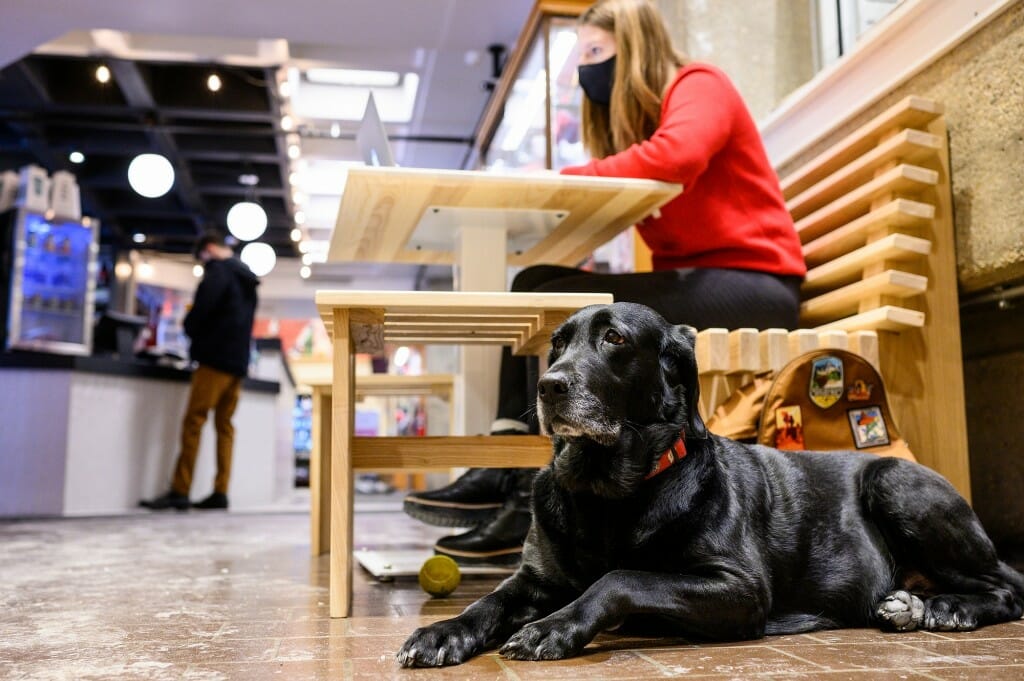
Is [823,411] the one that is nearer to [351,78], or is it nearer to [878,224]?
[878,224]

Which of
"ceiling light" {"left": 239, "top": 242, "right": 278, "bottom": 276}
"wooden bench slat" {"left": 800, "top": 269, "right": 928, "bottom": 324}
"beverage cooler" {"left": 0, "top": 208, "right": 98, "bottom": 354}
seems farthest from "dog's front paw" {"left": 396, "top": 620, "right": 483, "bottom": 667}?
"ceiling light" {"left": 239, "top": 242, "right": 278, "bottom": 276}

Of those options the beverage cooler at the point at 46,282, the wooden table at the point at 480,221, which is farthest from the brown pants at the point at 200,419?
the wooden table at the point at 480,221

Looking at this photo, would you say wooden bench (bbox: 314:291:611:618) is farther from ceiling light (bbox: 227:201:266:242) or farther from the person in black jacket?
Answer: ceiling light (bbox: 227:201:266:242)

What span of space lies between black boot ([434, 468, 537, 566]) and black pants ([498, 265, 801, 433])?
201 mm

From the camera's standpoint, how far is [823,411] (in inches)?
101

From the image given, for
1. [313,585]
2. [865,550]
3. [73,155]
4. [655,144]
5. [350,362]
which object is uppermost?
[73,155]

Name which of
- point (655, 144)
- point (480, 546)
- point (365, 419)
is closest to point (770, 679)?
point (480, 546)

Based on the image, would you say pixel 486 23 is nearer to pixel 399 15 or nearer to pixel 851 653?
pixel 399 15

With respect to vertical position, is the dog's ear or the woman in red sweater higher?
the woman in red sweater

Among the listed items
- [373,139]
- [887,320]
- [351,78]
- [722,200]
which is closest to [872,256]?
[887,320]

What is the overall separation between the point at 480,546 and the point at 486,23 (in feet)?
20.6

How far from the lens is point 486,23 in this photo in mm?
8023

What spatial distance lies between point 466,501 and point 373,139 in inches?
44.8

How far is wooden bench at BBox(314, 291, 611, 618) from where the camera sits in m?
2.08
